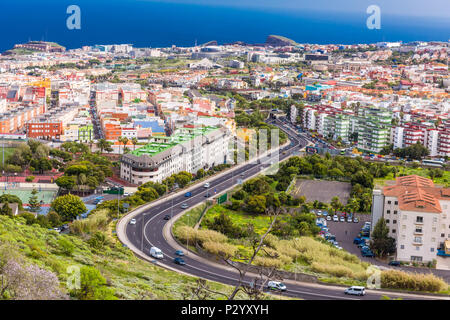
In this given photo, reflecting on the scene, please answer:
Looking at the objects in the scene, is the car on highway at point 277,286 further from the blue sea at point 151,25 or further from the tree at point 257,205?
the blue sea at point 151,25

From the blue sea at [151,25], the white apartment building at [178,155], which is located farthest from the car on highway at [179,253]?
the blue sea at [151,25]

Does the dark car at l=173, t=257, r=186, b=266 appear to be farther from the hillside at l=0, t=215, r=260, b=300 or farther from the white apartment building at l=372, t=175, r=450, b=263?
the white apartment building at l=372, t=175, r=450, b=263

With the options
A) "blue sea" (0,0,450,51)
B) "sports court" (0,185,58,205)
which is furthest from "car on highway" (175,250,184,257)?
"blue sea" (0,0,450,51)

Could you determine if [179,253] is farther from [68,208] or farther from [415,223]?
[415,223]

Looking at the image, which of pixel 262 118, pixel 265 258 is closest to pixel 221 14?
pixel 262 118

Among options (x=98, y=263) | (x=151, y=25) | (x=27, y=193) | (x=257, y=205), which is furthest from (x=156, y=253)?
(x=151, y=25)
